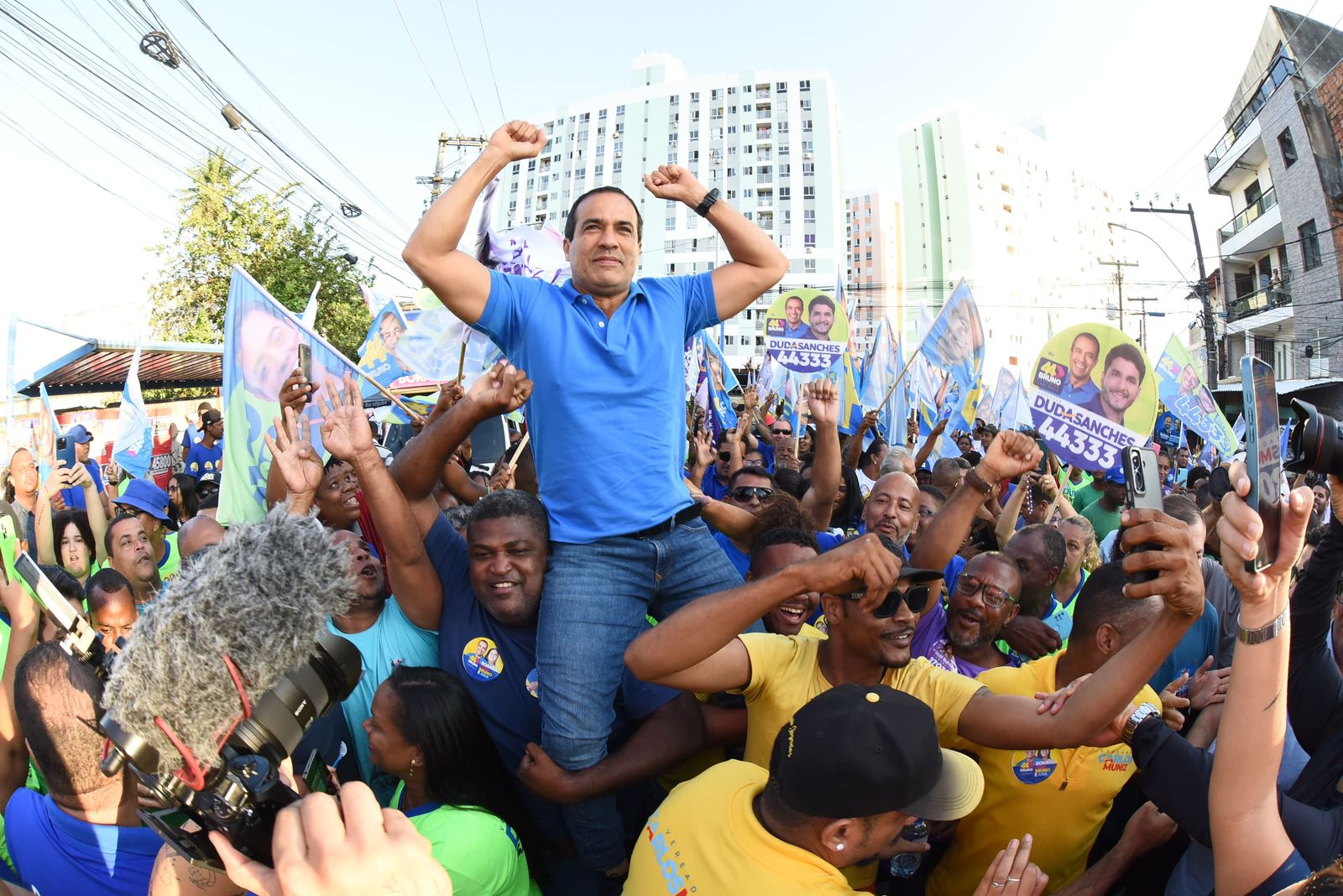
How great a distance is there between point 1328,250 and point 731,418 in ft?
94.1

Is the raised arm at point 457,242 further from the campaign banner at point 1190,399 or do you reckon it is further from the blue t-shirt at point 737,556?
the campaign banner at point 1190,399

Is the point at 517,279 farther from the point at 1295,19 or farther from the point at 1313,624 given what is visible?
the point at 1295,19

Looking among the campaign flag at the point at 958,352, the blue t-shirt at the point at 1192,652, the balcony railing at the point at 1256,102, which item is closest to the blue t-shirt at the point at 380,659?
the blue t-shirt at the point at 1192,652

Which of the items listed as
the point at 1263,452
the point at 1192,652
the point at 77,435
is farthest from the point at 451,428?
the point at 77,435

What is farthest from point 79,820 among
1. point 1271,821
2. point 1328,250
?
point 1328,250

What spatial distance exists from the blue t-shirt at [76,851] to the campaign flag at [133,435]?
606cm

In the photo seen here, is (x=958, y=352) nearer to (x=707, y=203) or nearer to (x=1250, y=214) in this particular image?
(x=707, y=203)

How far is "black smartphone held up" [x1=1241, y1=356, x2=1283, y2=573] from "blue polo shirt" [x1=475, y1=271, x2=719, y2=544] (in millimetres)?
1679

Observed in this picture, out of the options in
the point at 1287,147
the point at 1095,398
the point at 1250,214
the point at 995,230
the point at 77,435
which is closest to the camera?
the point at 1095,398

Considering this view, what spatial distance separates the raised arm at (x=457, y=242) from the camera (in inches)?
101

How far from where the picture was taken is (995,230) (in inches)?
3489

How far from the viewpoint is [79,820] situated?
2.35 meters

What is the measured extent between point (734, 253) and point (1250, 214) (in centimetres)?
4134

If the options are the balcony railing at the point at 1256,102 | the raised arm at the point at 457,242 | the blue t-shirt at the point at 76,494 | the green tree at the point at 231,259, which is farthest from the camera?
the balcony railing at the point at 1256,102
